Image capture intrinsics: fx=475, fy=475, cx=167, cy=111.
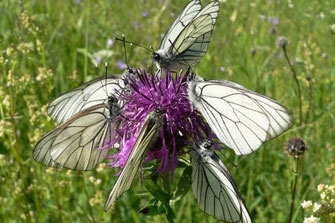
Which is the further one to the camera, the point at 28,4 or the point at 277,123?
the point at 28,4

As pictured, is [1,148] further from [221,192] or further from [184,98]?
[221,192]

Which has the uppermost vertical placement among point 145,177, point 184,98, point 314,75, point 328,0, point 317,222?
point 328,0

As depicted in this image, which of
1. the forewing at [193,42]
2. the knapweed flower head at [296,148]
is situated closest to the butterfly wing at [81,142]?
the forewing at [193,42]

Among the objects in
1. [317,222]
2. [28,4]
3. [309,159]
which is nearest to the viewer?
[317,222]

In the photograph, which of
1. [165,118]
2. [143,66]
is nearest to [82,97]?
[165,118]

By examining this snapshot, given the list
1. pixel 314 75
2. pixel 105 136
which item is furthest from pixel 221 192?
pixel 314 75
